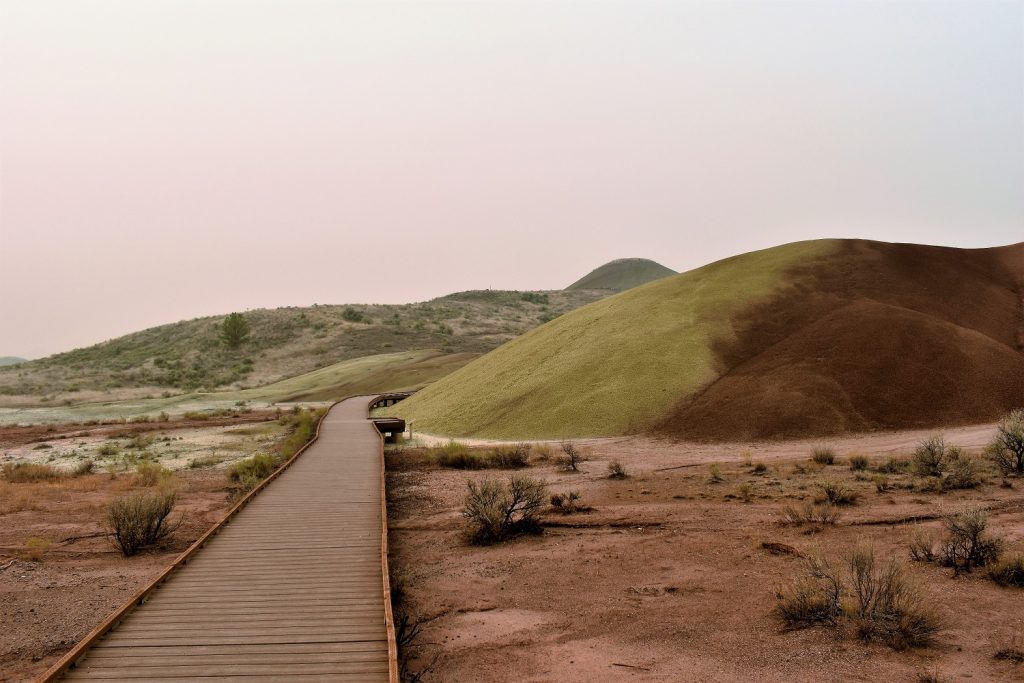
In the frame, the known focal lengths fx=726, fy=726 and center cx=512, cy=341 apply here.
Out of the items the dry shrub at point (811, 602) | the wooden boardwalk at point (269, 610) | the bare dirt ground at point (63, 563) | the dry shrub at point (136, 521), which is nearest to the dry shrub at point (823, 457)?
the dry shrub at point (811, 602)

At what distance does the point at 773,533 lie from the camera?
12703 millimetres

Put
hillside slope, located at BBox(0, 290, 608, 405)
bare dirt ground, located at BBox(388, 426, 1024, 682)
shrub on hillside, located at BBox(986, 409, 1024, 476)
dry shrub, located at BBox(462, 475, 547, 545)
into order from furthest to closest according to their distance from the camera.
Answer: hillside slope, located at BBox(0, 290, 608, 405) → shrub on hillside, located at BBox(986, 409, 1024, 476) → dry shrub, located at BBox(462, 475, 547, 545) → bare dirt ground, located at BBox(388, 426, 1024, 682)

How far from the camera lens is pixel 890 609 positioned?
8383mm

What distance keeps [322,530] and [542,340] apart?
89.9 feet

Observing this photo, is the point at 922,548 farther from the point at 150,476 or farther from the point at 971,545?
the point at 150,476

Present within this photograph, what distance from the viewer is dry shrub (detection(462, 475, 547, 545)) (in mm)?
13188

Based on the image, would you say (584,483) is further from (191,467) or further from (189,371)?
(189,371)

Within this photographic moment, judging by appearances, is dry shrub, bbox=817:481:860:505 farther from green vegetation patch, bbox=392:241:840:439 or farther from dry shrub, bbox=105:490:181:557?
dry shrub, bbox=105:490:181:557

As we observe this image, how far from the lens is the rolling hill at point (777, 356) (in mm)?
26156

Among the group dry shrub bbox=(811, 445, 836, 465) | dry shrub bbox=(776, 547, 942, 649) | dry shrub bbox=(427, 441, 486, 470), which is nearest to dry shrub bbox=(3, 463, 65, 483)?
dry shrub bbox=(427, 441, 486, 470)

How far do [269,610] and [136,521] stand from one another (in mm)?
6172

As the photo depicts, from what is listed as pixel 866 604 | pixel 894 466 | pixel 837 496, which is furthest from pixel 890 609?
pixel 894 466

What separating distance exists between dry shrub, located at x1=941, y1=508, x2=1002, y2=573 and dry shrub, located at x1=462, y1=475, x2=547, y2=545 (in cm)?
666

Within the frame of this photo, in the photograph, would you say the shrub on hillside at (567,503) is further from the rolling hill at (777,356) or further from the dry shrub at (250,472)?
the rolling hill at (777,356)
